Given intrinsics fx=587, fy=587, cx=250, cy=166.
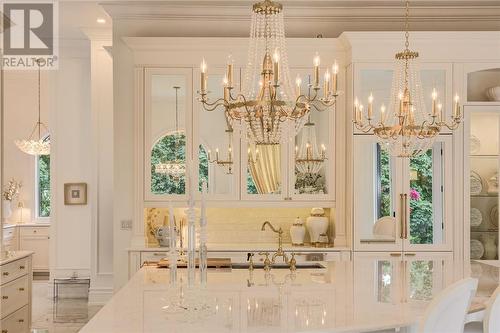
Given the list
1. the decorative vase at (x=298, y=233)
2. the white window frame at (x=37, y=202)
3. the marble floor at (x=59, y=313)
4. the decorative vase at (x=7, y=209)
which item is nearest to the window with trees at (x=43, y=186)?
the white window frame at (x=37, y=202)

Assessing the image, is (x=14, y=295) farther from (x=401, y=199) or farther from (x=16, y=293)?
(x=401, y=199)

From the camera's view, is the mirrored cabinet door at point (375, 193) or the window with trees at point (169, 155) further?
the window with trees at point (169, 155)

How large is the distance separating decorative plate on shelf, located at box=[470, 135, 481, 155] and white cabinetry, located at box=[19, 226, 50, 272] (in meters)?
6.68

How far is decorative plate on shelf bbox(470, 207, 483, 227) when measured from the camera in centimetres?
530

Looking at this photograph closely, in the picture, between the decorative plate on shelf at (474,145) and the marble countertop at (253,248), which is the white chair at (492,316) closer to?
the marble countertop at (253,248)

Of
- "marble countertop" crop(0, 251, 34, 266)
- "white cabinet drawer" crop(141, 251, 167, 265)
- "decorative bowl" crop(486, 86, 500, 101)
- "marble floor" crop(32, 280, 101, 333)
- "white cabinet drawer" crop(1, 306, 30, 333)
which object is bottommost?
"marble floor" crop(32, 280, 101, 333)

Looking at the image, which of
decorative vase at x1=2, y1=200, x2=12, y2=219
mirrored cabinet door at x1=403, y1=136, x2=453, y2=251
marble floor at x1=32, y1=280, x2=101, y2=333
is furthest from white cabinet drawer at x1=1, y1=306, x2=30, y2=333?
decorative vase at x1=2, y1=200, x2=12, y2=219

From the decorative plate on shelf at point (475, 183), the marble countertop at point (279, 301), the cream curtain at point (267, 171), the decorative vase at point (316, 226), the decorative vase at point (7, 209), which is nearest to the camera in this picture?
the marble countertop at point (279, 301)

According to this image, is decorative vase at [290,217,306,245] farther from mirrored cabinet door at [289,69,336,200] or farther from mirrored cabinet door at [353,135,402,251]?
mirrored cabinet door at [353,135,402,251]

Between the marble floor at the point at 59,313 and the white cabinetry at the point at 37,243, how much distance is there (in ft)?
5.68

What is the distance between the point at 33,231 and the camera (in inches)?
366

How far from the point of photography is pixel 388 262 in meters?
3.78

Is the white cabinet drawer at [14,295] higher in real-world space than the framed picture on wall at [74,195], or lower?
lower

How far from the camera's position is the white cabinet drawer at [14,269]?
14.9 feet
